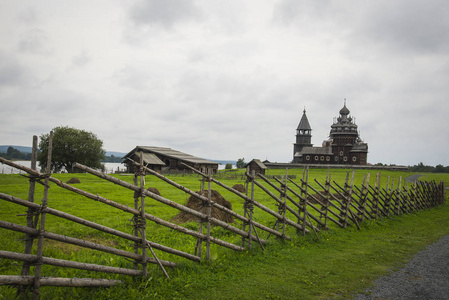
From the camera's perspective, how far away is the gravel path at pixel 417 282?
Answer: 603 centimetres

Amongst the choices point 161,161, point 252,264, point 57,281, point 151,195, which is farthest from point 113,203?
point 161,161

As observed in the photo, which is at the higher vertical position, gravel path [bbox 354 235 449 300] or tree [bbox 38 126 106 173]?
tree [bbox 38 126 106 173]

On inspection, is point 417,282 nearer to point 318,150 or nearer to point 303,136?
point 318,150

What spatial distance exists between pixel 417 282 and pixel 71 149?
171 ft

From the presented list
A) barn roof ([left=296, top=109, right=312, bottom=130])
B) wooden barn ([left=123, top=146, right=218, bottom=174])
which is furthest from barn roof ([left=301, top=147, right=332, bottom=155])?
wooden barn ([left=123, top=146, right=218, bottom=174])

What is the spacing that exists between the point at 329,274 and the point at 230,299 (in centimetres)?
279

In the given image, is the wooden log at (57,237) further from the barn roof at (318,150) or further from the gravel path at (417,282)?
the barn roof at (318,150)

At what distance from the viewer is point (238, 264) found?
728cm

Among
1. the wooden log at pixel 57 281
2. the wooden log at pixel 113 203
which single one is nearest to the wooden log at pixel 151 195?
the wooden log at pixel 113 203

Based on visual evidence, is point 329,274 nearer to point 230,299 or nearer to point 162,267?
point 230,299

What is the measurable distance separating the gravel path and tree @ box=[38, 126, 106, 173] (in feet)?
163

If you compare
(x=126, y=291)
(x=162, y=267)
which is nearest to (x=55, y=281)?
(x=126, y=291)

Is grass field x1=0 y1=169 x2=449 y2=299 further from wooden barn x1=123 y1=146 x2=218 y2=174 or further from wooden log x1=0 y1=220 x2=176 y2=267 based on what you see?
wooden barn x1=123 y1=146 x2=218 y2=174

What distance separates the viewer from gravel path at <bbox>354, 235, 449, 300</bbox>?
6.03m
